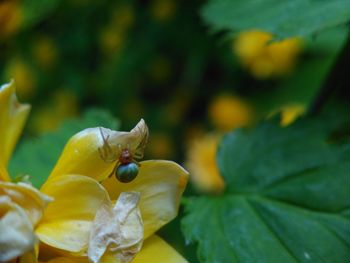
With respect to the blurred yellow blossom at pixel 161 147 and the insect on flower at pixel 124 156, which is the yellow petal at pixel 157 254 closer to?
the insect on flower at pixel 124 156

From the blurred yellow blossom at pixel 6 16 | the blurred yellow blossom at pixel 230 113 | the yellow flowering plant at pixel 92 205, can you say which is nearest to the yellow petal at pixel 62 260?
the yellow flowering plant at pixel 92 205

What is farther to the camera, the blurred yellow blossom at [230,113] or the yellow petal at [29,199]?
the blurred yellow blossom at [230,113]

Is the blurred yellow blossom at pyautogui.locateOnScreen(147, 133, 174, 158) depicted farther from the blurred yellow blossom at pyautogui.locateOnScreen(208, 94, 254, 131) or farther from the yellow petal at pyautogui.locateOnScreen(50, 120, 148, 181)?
the yellow petal at pyautogui.locateOnScreen(50, 120, 148, 181)

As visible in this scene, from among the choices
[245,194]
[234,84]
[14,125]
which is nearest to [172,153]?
[234,84]

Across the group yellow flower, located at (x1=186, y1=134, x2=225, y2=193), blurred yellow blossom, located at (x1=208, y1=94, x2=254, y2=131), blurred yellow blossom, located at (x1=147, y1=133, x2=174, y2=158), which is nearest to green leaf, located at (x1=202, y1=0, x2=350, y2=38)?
yellow flower, located at (x1=186, y1=134, x2=225, y2=193)

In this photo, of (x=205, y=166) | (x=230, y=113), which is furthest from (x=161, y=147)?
(x=205, y=166)
